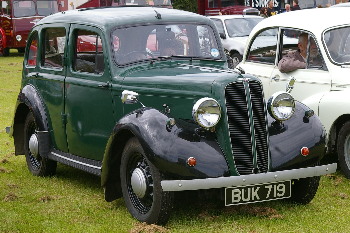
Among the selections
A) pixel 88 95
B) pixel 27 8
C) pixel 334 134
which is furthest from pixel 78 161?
pixel 27 8

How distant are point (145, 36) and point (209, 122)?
5.23 feet

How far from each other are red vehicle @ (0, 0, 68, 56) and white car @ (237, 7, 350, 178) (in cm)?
1864

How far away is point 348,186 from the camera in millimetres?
7664

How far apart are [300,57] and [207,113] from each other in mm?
3144

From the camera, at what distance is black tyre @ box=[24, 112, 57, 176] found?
27.3ft

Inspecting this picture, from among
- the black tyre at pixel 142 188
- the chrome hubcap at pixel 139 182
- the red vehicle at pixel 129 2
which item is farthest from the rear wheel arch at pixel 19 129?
the red vehicle at pixel 129 2

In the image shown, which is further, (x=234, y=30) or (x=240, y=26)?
(x=240, y=26)

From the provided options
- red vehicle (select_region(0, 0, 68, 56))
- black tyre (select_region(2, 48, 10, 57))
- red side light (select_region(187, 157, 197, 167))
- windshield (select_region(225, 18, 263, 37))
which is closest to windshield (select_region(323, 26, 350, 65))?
red side light (select_region(187, 157, 197, 167))

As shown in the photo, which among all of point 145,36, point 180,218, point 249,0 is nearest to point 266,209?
point 180,218

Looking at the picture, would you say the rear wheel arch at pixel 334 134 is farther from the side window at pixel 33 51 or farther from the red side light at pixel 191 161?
the side window at pixel 33 51

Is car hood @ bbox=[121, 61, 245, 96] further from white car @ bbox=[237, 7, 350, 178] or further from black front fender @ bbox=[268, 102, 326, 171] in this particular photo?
white car @ bbox=[237, 7, 350, 178]

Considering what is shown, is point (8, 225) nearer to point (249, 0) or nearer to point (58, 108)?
point (58, 108)

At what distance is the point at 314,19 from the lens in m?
9.05

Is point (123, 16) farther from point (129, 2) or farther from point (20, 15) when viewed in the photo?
point (20, 15)
